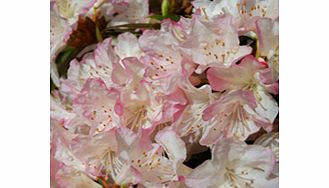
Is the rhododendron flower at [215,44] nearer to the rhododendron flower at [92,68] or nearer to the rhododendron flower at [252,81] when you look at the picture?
the rhododendron flower at [252,81]

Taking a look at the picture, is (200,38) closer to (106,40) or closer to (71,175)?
(106,40)

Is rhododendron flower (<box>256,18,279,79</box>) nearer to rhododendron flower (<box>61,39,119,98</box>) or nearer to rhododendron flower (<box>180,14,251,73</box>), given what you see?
rhododendron flower (<box>180,14,251,73</box>)

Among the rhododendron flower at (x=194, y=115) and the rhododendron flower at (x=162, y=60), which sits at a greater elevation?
the rhododendron flower at (x=162, y=60)

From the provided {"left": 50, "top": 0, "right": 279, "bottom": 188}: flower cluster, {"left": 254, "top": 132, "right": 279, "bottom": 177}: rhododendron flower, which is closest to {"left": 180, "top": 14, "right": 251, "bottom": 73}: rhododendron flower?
{"left": 50, "top": 0, "right": 279, "bottom": 188}: flower cluster

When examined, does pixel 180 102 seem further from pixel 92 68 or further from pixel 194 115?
pixel 92 68

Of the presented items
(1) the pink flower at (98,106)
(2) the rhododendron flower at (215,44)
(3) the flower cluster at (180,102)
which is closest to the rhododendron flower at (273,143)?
(3) the flower cluster at (180,102)

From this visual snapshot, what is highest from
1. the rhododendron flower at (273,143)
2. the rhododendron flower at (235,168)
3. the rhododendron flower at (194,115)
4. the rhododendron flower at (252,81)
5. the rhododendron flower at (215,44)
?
the rhododendron flower at (215,44)

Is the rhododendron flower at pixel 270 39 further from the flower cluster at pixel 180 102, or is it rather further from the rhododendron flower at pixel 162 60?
the rhododendron flower at pixel 162 60

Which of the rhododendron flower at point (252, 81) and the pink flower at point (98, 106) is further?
the pink flower at point (98, 106)
